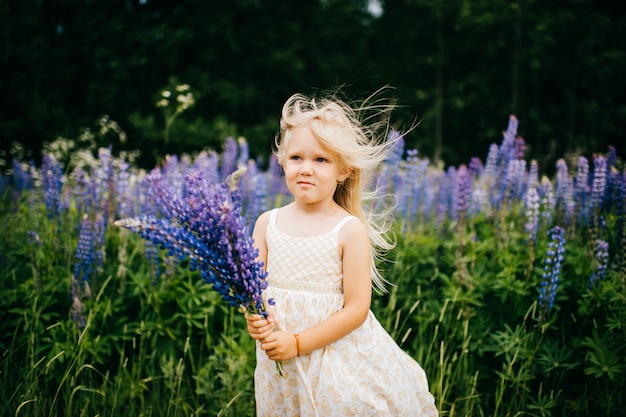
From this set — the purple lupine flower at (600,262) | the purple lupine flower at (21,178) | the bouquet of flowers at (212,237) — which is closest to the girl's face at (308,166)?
the bouquet of flowers at (212,237)

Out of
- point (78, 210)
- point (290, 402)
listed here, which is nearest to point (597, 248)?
point (290, 402)

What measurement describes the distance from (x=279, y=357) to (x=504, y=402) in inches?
77.6

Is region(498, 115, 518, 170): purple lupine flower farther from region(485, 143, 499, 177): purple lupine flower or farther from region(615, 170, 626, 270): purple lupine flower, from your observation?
region(615, 170, 626, 270): purple lupine flower

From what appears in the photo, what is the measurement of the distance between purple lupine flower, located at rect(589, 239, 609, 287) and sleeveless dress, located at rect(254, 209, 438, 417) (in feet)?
5.56

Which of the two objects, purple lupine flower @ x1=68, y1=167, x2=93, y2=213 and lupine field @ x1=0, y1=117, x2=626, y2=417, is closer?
lupine field @ x1=0, y1=117, x2=626, y2=417

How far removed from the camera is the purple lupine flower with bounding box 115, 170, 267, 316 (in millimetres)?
1431

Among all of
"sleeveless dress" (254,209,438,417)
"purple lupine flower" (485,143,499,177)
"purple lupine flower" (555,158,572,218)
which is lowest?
"sleeveless dress" (254,209,438,417)

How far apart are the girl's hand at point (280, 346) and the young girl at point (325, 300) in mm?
22

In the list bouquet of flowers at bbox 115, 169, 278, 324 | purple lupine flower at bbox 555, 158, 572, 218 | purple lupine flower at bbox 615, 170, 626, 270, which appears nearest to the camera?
bouquet of flowers at bbox 115, 169, 278, 324

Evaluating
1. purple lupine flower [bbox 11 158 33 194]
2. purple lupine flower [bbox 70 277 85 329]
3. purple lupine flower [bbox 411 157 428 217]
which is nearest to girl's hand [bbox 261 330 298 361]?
purple lupine flower [bbox 70 277 85 329]

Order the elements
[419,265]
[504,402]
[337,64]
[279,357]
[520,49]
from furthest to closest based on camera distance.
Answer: [337,64] → [520,49] → [419,265] → [504,402] → [279,357]

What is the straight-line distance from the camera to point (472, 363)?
3.10 meters

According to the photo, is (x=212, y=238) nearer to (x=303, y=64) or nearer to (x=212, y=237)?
(x=212, y=237)

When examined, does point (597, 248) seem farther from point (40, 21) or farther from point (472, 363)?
point (40, 21)
